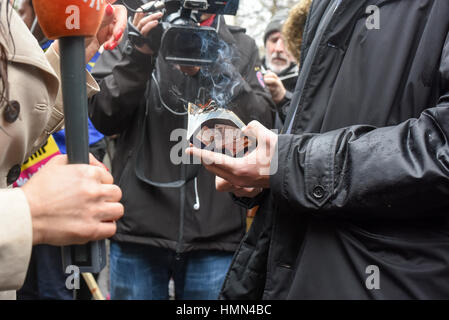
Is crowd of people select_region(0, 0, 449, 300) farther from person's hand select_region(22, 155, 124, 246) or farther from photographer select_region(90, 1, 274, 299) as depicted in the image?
photographer select_region(90, 1, 274, 299)

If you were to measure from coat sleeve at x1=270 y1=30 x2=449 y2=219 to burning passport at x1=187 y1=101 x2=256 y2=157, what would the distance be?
0.74 ft

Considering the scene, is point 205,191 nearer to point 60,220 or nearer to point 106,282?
point 60,220

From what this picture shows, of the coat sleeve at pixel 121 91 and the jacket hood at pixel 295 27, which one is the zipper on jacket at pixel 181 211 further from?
the jacket hood at pixel 295 27

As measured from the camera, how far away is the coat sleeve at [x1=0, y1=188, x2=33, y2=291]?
0.87m

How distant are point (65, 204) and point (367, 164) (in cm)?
71

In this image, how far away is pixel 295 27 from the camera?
2.70 m

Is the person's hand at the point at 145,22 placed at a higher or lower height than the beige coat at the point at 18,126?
higher

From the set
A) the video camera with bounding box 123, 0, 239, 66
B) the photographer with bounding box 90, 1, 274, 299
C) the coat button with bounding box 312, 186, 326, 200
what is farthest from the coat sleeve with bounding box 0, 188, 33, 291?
the photographer with bounding box 90, 1, 274, 299

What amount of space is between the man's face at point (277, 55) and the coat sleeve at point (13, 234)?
11.8 ft

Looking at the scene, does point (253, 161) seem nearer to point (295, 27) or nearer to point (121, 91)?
point (121, 91)

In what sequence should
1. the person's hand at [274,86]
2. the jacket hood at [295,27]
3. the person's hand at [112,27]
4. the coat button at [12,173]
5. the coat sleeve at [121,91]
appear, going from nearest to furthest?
the coat button at [12,173]
the person's hand at [112,27]
the coat sleeve at [121,91]
the jacket hood at [295,27]
the person's hand at [274,86]

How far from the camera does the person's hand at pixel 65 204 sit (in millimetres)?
909

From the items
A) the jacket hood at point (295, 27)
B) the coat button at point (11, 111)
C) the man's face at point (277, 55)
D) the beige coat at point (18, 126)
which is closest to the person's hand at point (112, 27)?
the beige coat at point (18, 126)
